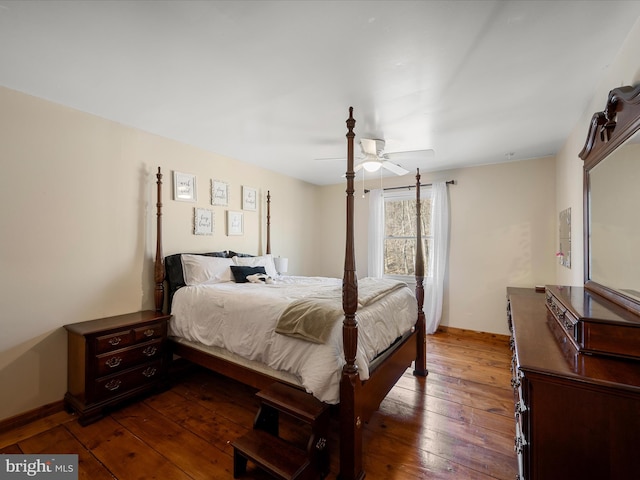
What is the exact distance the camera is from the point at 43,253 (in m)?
2.26

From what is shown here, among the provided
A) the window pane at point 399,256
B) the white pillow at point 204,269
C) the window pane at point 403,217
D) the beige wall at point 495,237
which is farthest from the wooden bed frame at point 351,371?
the window pane at point 403,217

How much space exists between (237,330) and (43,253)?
167 cm

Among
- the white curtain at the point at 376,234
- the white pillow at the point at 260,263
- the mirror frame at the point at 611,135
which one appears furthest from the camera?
the white curtain at the point at 376,234

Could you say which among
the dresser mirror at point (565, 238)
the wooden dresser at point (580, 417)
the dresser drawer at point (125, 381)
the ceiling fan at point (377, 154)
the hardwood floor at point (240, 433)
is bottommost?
the hardwood floor at point (240, 433)

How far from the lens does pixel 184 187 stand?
3.24 metres

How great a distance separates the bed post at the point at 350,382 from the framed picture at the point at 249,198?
8.47 ft

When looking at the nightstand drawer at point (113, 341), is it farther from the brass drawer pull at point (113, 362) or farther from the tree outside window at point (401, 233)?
the tree outside window at point (401, 233)

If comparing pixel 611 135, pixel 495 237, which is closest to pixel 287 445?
pixel 611 135

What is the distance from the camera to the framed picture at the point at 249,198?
396 cm

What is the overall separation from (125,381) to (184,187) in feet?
6.58

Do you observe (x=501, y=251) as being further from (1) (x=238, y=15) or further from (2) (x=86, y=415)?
(2) (x=86, y=415)

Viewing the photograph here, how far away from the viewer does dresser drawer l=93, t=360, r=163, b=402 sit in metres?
2.23

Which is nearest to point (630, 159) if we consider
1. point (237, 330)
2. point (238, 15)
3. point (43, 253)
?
point (238, 15)

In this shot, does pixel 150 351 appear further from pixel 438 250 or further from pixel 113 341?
pixel 438 250
